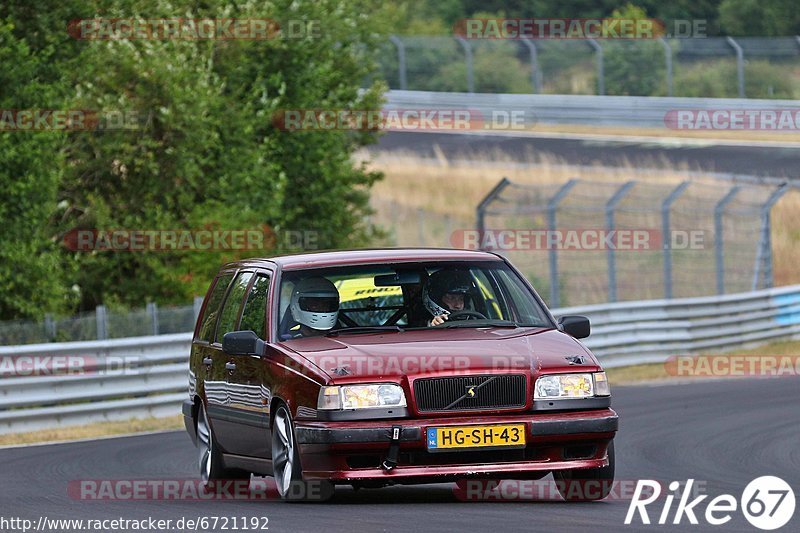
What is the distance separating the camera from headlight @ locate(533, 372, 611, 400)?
945cm

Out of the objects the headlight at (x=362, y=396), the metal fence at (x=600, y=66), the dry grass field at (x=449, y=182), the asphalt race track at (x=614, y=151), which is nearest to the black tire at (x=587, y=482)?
the headlight at (x=362, y=396)

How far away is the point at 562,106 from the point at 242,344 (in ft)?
133

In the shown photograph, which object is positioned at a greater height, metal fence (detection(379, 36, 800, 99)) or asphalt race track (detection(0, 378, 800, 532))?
metal fence (detection(379, 36, 800, 99))

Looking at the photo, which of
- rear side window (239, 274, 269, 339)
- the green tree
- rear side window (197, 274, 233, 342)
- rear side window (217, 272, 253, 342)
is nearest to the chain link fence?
the green tree

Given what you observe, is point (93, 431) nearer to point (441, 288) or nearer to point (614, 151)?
point (441, 288)

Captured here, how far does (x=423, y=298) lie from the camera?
1069 centimetres

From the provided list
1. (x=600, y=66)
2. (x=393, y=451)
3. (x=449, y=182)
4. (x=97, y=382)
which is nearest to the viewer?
(x=393, y=451)

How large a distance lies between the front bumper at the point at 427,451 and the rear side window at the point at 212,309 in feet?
8.61

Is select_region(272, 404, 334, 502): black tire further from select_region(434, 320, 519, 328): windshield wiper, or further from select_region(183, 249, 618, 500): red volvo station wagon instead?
select_region(434, 320, 519, 328): windshield wiper

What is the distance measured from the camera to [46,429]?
18.0 meters

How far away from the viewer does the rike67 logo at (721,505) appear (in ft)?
28.6

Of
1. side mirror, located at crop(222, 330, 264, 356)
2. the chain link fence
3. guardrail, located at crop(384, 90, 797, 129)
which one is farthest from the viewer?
guardrail, located at crop(384, 90, 797, 129)

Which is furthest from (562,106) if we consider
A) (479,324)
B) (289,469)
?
(289,469)

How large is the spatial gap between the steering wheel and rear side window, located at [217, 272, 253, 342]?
1548 millimetres
